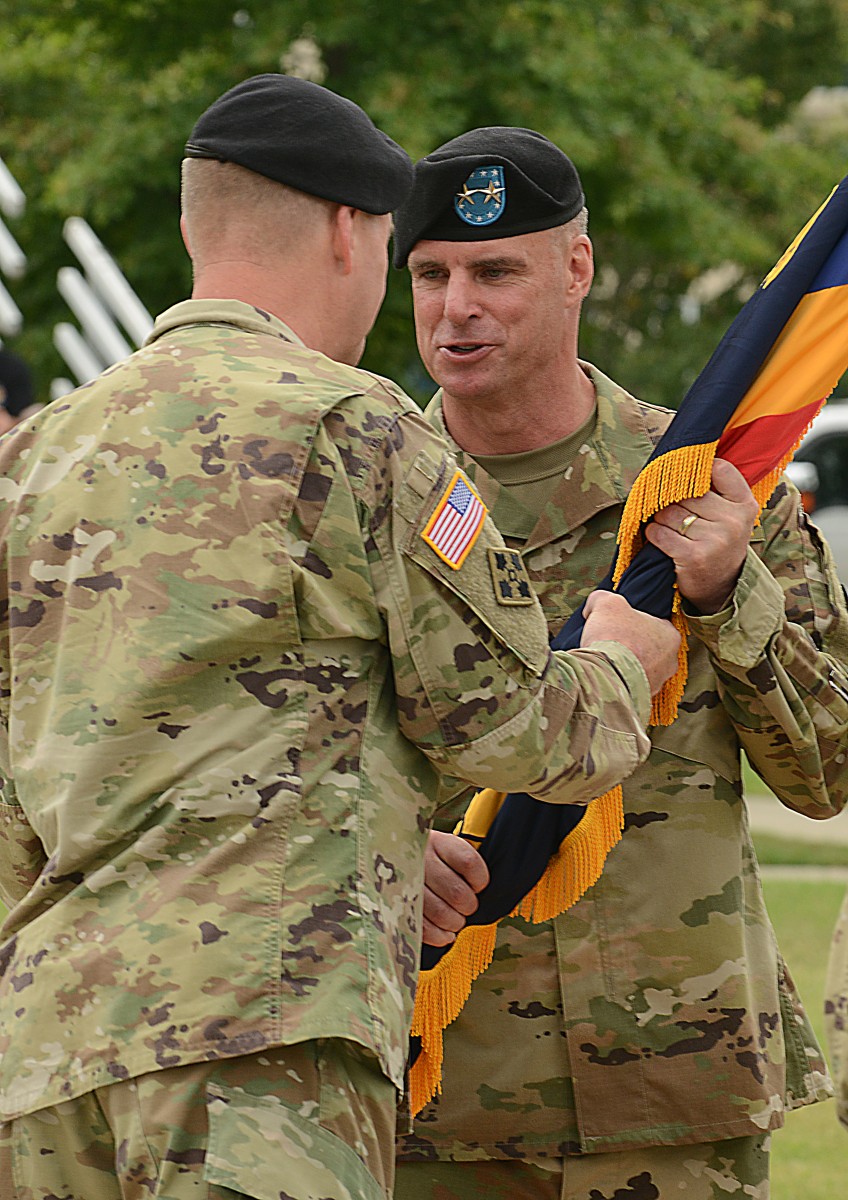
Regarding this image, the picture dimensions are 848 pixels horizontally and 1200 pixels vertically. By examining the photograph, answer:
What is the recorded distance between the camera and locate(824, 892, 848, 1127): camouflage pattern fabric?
10.7 feet

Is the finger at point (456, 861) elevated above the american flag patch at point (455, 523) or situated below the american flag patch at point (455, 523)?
below

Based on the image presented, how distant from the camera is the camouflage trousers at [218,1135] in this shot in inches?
89.6

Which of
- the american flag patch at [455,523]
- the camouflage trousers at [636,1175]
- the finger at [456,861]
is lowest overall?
the camouflage trousers at [636,1175]

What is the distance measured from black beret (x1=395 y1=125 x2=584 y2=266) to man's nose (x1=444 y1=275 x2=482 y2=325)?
0.29 ft

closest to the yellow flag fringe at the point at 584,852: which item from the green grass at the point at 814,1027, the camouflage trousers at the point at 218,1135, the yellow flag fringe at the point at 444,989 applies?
the yellow flag fringe at the point at 444,989

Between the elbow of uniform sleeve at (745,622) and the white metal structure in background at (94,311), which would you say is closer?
the elbow of uniform sleeve at (745,622)

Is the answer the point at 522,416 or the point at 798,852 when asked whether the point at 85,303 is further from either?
the point at 522,416

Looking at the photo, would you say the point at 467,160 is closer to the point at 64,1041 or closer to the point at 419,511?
the point at 419,511

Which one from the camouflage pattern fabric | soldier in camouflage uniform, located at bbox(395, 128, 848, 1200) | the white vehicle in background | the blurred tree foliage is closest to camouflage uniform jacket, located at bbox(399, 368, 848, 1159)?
soldier in camouflage uniform, located at bbox(395, 128, 848, 1200)

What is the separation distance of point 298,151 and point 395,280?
12.4 meters

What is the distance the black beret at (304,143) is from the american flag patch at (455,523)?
0.45m

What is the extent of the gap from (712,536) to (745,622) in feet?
0.53

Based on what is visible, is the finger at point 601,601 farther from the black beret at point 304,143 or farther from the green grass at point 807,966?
the green grass at point 807,966

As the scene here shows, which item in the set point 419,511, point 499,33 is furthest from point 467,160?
point 499,33
